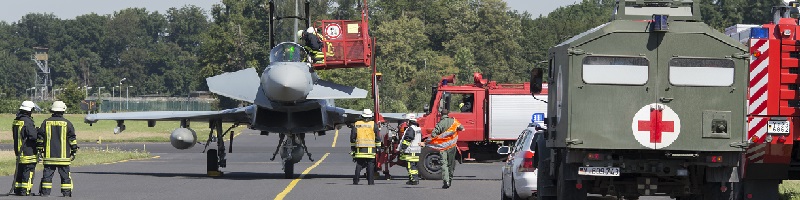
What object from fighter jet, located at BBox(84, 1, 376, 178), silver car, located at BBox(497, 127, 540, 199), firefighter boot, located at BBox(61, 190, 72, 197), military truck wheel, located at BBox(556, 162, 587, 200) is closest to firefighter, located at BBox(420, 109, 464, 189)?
fighter jet, located at BBox(84, 1, 376, 178)

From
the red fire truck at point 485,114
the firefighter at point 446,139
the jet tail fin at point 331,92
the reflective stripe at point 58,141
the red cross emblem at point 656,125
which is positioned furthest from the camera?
the red fire truck at point 485,114

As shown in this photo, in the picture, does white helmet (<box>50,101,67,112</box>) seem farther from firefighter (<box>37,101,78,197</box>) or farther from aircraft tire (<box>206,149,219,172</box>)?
aircraft tire (<box>206,149,219,172</box>)

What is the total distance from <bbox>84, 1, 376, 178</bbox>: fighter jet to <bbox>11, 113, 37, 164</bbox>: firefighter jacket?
20.9 feet

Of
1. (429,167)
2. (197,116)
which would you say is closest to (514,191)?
(429,167)

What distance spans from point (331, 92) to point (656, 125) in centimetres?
1485

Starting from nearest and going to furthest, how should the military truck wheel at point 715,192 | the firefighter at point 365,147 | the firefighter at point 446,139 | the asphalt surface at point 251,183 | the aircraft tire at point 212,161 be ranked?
the military truck wheel at point 715,192
the asphalt surface at point 251,183
the firefighter at point 446,139
the firefighter at point 365,147
the aircraft tire at point 212,161

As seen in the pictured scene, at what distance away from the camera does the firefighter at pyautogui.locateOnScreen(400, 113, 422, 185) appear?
26594mm

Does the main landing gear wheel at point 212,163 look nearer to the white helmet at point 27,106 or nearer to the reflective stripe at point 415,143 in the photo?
the reflective stripe at point 415,143

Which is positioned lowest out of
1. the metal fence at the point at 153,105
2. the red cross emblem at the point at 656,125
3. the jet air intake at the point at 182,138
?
the metal fence at the point at 153,105

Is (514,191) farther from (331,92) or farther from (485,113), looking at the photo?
(485,113)

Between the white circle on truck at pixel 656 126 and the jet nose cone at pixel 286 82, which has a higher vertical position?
the jet nose cone at pixel 286 82

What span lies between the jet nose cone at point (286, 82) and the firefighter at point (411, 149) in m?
2.24

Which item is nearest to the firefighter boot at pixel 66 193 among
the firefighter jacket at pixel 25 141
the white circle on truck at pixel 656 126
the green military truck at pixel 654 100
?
the firefighter jacket at pixel 25 141

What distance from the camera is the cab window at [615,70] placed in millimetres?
15250
